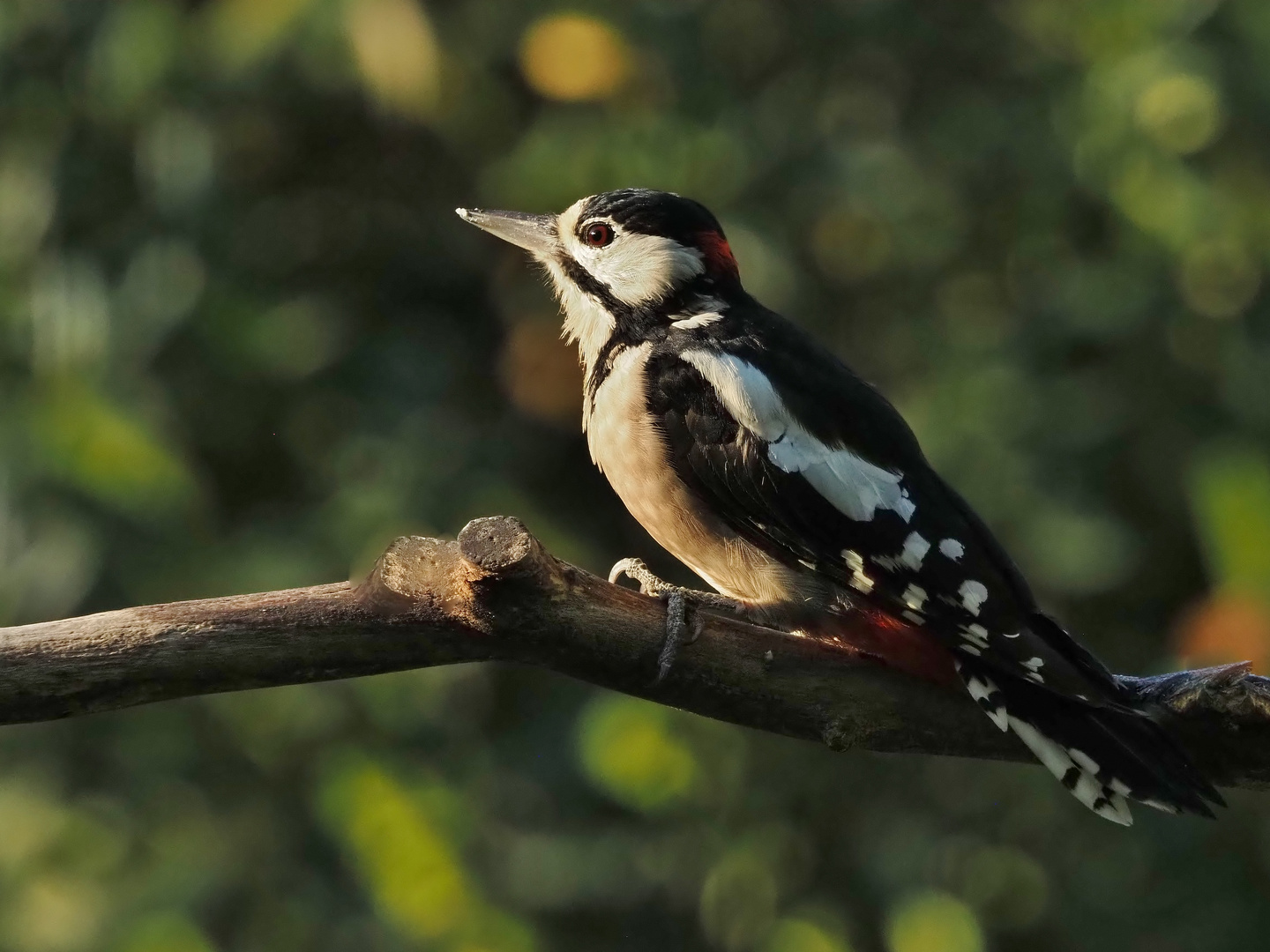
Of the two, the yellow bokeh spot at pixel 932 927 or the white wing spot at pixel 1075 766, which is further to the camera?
the yellow bokeh spot at pixel 932 927

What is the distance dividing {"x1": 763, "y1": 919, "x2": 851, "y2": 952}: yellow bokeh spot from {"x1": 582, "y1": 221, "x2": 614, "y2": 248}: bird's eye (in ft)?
5.19

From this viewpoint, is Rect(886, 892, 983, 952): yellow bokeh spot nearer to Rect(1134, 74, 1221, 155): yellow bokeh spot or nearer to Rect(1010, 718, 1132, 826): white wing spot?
Rect(1010, 718, 1132, 826): white wing spot

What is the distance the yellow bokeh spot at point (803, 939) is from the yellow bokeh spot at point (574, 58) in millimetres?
2197

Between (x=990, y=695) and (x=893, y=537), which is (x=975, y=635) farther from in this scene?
(x=893, y=537)

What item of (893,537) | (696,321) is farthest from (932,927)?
(696,321)

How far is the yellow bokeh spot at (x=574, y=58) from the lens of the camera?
4.36 meters

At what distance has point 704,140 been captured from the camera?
14.1 feet

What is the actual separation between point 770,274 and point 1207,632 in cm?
141

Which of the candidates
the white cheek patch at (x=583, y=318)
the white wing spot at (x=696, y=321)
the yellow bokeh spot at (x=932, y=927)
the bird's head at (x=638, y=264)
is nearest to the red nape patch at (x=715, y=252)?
the bird's head at (x=638, y=264)

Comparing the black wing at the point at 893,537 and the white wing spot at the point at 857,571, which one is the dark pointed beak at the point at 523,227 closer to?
the black wing at the point at 893,537

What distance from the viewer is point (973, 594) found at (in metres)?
2.88

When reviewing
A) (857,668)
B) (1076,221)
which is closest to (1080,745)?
(857,668)

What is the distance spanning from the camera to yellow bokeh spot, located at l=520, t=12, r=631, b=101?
171 inches

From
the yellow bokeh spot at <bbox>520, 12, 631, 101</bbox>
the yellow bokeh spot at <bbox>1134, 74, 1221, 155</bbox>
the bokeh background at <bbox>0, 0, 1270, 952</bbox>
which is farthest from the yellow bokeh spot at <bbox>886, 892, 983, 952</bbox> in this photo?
the yellow bokeh spot at <bbox>520, 12, 631, 101</bbox>
